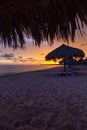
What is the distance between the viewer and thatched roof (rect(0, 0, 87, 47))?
5.53 feet

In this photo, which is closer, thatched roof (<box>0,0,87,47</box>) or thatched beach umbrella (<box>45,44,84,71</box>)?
thatched roof (<box>0,0,87,47</box>)

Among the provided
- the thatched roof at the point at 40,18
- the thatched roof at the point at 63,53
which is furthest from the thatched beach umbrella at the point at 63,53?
the thatched roof at the point at 40,18

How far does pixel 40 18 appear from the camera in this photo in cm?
196

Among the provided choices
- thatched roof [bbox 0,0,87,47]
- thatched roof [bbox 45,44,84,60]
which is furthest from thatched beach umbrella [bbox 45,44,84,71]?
thatched roof [bbox 0,0,87,47]

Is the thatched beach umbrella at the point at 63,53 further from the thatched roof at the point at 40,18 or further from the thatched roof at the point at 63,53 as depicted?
the thatched roof at the point at 40,18

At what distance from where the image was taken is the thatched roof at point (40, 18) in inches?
66.4

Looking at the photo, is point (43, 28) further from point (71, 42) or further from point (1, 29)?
point (1, 29)

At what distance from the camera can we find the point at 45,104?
14.6ft

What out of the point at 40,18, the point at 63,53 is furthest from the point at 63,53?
the point at 40,18

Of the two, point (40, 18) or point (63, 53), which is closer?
point (40, 18)

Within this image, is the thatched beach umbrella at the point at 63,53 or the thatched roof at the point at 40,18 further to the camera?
the thatched beach umbrella at the point at 63,53

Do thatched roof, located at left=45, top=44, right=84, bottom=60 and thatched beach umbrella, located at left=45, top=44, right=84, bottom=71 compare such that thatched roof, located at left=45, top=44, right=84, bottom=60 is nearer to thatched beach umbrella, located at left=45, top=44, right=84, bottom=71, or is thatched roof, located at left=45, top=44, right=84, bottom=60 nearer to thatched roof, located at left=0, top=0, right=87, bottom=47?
thatched beach umbrella, located at left=45, top=44, right=84, bottom=71

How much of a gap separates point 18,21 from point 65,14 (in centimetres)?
58

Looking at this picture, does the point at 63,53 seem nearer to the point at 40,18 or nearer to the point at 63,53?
the point at 63,53
